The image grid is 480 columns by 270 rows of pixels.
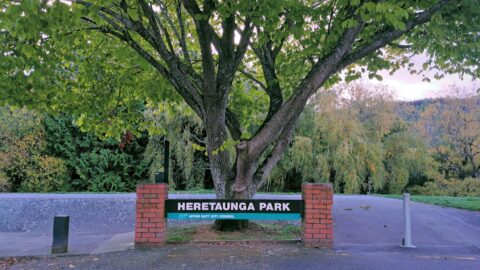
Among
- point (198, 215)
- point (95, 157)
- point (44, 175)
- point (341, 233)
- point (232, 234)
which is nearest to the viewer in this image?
point (198, 215)

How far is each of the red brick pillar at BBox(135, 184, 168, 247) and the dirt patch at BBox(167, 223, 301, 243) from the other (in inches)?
20.9

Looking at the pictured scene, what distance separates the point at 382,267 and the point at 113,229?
788cm

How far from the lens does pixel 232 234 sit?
8.39m

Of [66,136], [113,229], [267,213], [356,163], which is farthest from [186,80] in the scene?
[66,136]

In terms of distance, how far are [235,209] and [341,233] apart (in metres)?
2.94

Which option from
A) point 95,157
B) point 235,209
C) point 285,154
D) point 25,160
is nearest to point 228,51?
point 235,209

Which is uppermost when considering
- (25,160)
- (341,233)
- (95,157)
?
(95,157)

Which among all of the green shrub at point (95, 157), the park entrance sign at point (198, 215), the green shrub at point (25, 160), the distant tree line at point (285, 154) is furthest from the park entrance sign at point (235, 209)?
the green shrub at point (25, 160)

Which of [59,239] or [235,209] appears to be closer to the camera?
[59,239]

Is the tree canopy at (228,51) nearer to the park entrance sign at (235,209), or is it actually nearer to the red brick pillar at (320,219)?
the park entrance sign at (235,209)

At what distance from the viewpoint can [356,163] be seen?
20562mm

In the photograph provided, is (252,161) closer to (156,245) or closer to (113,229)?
(156,245)

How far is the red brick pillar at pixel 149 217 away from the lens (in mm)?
7359

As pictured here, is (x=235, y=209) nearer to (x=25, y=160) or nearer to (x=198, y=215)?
(x=198, y=215)
